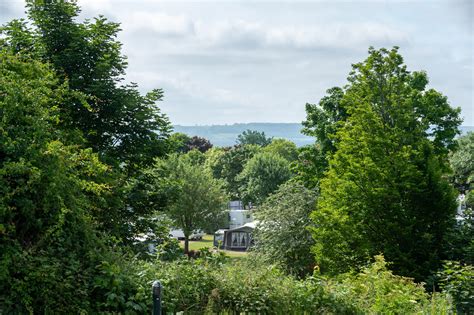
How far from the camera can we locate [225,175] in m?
79.3

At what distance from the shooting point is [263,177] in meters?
62.3

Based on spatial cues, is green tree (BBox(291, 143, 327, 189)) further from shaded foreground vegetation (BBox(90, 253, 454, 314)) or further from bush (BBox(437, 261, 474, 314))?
shaded foreground vegetation (BBox(90, 253, 454, 314))

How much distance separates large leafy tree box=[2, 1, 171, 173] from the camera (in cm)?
1689

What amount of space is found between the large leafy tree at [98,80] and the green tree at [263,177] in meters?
42.9

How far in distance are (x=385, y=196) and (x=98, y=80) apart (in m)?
8.83

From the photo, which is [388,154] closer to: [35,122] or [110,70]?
[110,70]

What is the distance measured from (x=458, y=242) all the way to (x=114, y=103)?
10103 mm

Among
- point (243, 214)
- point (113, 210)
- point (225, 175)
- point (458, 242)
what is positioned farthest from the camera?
point (225, 175)

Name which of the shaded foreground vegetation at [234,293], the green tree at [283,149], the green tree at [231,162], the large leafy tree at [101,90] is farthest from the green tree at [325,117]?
the green tree at [283,149]

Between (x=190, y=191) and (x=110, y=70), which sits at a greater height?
(x=110, y=70)

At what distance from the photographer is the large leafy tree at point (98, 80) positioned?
55.4 ft

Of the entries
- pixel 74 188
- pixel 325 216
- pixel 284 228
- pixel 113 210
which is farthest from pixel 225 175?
pixel 74 188

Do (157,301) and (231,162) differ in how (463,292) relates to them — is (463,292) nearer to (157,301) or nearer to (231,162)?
(157,301)

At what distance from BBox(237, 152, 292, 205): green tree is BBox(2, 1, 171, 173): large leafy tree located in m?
42.9
